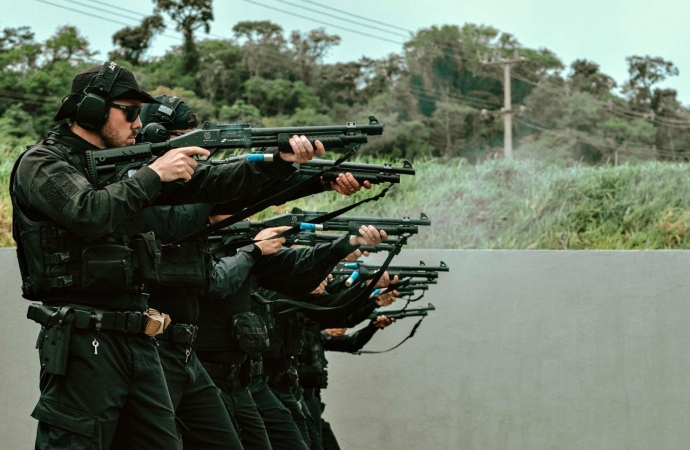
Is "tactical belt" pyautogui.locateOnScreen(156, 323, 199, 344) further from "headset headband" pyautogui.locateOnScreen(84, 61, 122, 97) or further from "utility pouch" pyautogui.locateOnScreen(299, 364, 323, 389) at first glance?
"utility pouch" pyautogui.locateOnScreen(299, 364, 323, 389)

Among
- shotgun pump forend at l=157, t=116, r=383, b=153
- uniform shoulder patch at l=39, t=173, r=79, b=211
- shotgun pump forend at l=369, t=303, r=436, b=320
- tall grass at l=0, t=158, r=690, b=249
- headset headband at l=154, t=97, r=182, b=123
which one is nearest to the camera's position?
uniform shoulder patch at l=39, t=173, r=79, b=211

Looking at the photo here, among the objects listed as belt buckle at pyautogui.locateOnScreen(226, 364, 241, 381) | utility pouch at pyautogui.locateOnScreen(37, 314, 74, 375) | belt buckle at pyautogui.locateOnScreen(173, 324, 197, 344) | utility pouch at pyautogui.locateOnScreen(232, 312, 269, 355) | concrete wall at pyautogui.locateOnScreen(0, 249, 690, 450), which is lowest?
concrete wall at pyautogui.locateOnScreen(0, 249, 690, 450)

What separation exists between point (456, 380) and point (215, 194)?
229 inches

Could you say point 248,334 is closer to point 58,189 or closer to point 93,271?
point 93,271

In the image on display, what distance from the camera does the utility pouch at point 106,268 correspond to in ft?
13.8

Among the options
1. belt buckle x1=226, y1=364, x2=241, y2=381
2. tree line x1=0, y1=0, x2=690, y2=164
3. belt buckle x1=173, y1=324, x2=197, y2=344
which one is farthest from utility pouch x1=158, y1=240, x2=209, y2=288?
tree line x1=0, y1=0, x2=690, y2=164

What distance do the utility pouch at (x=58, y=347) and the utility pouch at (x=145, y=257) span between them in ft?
1.13

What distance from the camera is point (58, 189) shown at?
13.5ft

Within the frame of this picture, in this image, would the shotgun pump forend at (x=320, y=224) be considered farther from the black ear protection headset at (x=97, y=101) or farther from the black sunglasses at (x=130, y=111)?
the black ear protection headset at (x=97, y=101)

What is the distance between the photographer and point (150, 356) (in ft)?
14.4

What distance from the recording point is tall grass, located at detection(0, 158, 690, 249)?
40.3 ft

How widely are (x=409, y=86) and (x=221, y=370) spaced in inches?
503

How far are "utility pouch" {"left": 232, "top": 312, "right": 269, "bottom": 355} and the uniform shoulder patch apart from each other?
2.09 metres

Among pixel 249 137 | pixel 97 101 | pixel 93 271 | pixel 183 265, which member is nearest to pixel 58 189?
pixel 93 271
